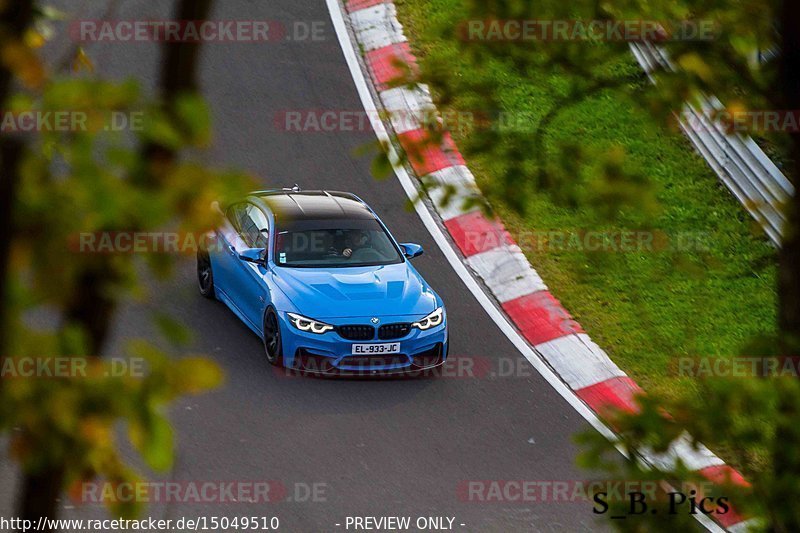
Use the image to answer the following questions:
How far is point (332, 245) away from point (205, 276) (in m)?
1.54

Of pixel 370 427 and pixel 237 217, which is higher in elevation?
pixel 237 217

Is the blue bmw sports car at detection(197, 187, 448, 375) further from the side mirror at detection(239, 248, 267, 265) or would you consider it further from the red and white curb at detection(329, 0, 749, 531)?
the red and white curb at detection(329, 0, 749, 531)

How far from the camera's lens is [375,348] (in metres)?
10.2

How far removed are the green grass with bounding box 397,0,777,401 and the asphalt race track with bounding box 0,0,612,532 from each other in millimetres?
1053

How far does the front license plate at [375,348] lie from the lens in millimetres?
10242

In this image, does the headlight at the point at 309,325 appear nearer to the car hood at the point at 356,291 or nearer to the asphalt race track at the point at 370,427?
the car hood at the point at 356,291

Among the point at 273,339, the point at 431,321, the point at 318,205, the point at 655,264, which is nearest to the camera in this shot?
the point at 431,321

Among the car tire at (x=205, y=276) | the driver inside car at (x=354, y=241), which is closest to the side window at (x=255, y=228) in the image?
the car tire at (x=205, y=276)

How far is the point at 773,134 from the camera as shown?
4574 mm

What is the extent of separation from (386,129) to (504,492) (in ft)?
20.5

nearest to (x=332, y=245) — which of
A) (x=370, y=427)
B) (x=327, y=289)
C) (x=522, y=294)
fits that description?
(x=327, y=289)

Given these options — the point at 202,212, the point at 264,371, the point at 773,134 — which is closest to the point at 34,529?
the point at 202,212

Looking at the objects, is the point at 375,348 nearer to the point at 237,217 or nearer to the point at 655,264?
the point at 237,217

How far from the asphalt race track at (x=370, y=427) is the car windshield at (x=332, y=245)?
0.84m
